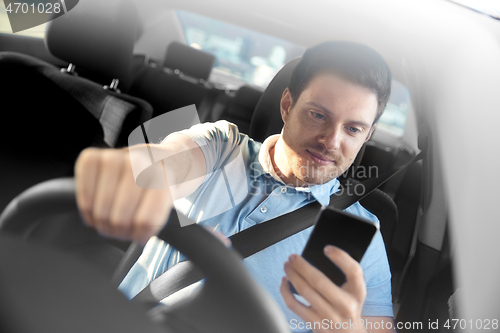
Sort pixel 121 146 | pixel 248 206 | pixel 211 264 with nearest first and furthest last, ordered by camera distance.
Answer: pixel 211 264, pixel 121 146, pixel 248 206

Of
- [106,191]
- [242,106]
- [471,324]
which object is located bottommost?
[471,324]

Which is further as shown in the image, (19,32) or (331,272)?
(19,32)

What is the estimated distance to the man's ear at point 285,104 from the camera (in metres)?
0.83

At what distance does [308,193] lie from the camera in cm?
85

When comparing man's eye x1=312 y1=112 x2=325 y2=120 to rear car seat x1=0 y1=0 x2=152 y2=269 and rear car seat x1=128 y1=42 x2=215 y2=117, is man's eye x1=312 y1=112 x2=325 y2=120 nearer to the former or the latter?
rear car seat x1=128 y1=42 x2=215 y2=117

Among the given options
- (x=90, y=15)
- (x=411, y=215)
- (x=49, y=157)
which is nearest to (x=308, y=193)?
(x=411, y=215)

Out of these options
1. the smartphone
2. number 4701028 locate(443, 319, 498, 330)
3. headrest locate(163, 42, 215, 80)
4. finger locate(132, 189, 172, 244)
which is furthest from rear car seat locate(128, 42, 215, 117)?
number 4701028 locate(443, 319, 498, 330)

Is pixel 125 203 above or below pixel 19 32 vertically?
below

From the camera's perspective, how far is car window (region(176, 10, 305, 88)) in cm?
84

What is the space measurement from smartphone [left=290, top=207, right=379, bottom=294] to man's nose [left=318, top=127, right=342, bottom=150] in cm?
14

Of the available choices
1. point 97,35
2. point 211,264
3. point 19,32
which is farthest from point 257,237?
point 19,32

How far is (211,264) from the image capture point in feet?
2.15

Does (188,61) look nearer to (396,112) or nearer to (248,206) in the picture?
(248,206)

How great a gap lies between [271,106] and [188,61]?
0.20 metres
